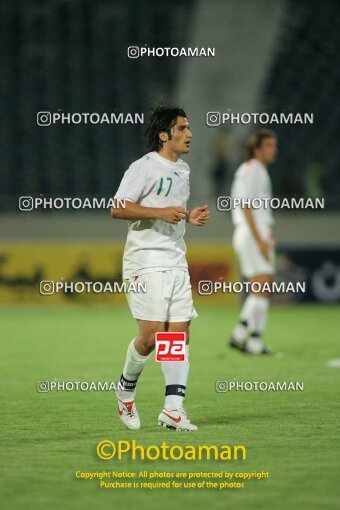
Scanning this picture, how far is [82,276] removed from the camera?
1733 cm

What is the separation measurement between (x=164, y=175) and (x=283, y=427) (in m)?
1.59

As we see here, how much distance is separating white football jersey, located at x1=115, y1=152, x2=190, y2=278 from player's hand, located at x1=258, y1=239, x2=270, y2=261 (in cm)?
407

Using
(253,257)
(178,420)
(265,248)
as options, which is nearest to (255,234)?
(265,248)

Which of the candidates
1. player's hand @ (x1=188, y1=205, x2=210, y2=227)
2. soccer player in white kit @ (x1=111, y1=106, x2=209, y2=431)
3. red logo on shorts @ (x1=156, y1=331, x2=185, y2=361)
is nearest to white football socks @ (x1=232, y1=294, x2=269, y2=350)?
soccer player in white kit @ (x1=111, y1=106, x2=209, y2=431)

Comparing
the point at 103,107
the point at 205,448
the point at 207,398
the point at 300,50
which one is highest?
the point at 300,50

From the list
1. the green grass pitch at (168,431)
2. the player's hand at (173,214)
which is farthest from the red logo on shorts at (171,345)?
the player's hand at (173,214)

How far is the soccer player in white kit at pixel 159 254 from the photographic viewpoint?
640cm

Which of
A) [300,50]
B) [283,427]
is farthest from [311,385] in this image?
[300,50]

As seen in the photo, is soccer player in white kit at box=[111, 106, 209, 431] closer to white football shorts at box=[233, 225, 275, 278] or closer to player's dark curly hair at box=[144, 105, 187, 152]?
player's dark curly hair at box=[144, 105, 187, 152]

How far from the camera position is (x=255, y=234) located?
10.6 meters

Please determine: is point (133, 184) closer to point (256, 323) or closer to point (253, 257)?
point (256, 323)

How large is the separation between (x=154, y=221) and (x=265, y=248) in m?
4.25

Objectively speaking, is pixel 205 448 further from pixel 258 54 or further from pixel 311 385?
pixel 258 54

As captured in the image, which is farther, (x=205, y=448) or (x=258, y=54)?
(x=258, y=54)
